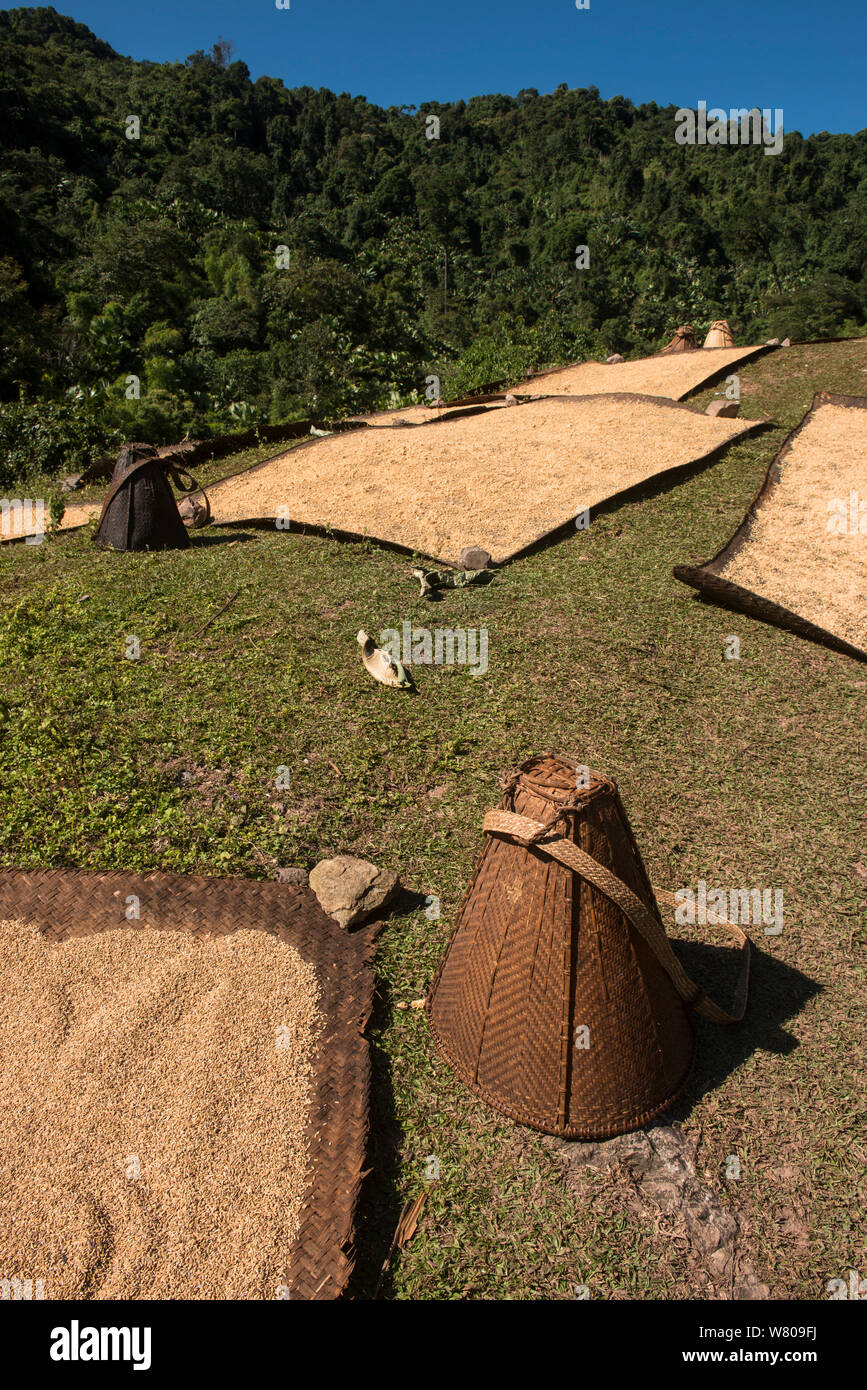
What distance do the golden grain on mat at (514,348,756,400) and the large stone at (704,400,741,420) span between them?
1.00m

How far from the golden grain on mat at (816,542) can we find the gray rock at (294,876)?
174 inches

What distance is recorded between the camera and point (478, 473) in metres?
9.31

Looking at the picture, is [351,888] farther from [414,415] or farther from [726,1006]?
[414,415]

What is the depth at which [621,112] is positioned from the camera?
6334 cm

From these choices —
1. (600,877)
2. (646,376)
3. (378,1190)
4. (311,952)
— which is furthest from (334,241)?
(378,1190)

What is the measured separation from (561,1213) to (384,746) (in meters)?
2.84

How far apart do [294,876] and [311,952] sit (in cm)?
53

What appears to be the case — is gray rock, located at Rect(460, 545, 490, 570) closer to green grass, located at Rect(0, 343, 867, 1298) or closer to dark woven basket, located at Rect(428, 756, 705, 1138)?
green grass, located at Rect(0, 343, 867, 1298)

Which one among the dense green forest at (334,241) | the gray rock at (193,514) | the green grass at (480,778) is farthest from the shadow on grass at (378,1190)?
the dense green forest at (334,241)

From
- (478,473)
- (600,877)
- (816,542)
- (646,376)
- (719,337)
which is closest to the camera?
(600,877)

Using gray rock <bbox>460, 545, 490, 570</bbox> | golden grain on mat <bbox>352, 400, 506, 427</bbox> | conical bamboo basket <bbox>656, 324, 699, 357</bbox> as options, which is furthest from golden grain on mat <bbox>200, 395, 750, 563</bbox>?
conical bamboo basket <bbox>656, 324, 699, 357</bbox>

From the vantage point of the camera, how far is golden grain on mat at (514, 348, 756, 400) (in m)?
12.5

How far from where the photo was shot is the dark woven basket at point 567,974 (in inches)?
112

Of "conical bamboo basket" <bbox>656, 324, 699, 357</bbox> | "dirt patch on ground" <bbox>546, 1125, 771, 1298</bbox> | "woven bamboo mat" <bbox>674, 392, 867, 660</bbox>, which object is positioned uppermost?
"conical bamboo basket" <bbox>656, 324, 699, 357</bbox>
